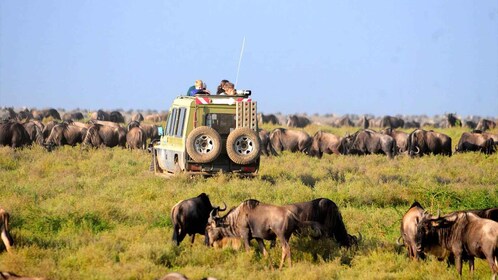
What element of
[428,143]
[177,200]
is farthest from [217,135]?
[428,143]

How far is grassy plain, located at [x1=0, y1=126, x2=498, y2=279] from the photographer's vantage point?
1168 centimetres

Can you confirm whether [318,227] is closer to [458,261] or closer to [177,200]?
[458,261]

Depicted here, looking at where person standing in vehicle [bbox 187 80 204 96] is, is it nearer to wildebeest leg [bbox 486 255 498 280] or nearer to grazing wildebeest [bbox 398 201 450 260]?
grazing wildebeest [bbox 398 201 450 260]

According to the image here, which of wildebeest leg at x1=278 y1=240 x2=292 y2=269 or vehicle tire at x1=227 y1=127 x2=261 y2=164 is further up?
vehicle tire at x1=227 y1=127 x2=261 y2=164

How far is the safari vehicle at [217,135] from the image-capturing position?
18922 millimetres

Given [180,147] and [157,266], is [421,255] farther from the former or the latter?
[180,147]

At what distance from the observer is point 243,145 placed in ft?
62.8

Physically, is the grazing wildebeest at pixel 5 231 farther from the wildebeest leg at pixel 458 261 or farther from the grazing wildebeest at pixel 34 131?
the grazing wildebeest at pixel 34 131

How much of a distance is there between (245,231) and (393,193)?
7.79 m

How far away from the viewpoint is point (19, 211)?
1537 cm

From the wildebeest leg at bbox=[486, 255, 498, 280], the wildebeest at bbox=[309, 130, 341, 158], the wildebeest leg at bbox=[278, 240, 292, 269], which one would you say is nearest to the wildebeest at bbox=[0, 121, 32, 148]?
the wildebeest at bbox=[309, 130, 341, 158]

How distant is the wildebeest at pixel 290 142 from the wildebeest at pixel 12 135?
10145 mm

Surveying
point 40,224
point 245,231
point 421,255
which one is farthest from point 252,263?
→ point 40,224

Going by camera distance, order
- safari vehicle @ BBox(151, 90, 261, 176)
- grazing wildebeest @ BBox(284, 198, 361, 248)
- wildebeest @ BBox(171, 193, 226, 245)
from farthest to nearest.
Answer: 1. safari vehicle @ BBox(151, 90, 261, 176)
2. wildebeest @ BBox(171, 193, 226, 245)
3. grazing wildebeest @ BBox(284, 198, 361, 248)
